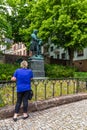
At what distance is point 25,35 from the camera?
1164 inches

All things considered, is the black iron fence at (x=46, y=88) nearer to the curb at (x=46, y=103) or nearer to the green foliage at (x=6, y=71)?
the curb at (x=46, y=103)

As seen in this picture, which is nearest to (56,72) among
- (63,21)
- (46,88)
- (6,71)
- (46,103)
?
(6,71)

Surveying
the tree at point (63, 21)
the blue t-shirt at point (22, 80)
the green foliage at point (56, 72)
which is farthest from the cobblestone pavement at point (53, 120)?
the tree at point (63, 21)

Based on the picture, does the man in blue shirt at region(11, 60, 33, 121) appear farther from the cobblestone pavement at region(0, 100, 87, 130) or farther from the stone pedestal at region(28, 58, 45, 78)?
the stone pedestal at region(28, 58, 45, 78)

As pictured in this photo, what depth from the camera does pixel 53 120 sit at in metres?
7.07

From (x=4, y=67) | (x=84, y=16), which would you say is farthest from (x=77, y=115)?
(x=84, y=16)

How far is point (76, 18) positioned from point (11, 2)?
32.6 ft

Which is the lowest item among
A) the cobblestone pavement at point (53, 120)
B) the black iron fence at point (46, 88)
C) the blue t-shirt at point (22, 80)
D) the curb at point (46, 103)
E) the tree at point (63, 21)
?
the cobblestone pavement at point (53, 120)

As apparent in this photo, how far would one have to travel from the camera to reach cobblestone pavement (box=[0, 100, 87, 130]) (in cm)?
638

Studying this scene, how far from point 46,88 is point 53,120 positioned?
2.75 metres

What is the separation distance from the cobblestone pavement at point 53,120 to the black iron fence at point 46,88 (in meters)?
0.87

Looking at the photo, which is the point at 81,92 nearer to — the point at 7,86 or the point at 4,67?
the point at 7,86

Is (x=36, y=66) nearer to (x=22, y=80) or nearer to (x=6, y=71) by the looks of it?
(x=6, y=71)

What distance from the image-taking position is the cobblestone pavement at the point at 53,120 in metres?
6.38
